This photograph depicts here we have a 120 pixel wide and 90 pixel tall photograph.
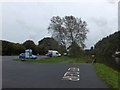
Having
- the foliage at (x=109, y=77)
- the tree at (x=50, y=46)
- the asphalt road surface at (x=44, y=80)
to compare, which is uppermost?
the tree at (x=50, y=46)

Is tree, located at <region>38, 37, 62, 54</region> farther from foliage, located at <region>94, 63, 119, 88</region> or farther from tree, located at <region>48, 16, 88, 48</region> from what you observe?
foliage, located at <region>94, 63, 119, 88</region>

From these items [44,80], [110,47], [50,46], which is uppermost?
[50,46]

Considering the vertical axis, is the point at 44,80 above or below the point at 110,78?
above

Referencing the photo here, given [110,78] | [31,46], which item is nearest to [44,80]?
[110,78]

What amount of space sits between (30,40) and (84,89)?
282 ft

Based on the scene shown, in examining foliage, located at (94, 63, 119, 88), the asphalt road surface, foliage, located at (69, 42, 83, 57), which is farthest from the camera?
foliage, located at (69, 42, 83, 57)

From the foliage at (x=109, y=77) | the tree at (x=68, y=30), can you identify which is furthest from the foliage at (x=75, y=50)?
the foliage at (x=109, y=77)

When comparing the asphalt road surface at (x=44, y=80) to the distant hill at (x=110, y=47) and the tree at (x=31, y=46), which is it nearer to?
the tree at (x=31, y=46)

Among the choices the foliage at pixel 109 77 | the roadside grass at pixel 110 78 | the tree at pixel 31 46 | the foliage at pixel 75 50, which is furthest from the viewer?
the tree at pixel 31 46

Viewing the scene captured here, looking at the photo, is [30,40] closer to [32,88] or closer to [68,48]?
[68,48]

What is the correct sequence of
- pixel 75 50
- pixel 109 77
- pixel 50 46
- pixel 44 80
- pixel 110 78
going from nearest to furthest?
pixel 44 80
pixel 110 78
pixel 109 77
pixel 75 50
pixel 50 46

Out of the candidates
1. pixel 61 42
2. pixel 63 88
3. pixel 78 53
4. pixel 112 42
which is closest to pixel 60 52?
pixel 61 42

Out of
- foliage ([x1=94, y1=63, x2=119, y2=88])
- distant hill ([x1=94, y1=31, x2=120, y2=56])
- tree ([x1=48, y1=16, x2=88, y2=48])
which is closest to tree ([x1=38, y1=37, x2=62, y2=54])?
tree ([x1=48, y1=16, x2=88, y2=48])

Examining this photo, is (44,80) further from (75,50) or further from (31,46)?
(31,46)
